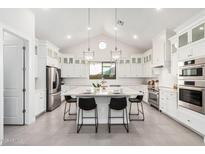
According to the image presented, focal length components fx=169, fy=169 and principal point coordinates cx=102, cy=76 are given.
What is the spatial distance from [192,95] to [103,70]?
629 centimetres

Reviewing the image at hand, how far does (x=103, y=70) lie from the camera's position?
31.7 ft

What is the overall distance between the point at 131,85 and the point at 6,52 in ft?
20.7

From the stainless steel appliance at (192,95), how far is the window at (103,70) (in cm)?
554

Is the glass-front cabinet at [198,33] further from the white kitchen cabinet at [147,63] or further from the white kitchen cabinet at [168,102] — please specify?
the white kitchen cabinet at [147,63]

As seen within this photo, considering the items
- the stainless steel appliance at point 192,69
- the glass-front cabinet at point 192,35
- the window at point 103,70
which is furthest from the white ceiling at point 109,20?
the window at point 103,70

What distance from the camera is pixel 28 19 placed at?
4512 mm

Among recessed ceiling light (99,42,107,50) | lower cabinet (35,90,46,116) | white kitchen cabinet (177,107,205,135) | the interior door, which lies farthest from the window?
white kitchen cabinet (177,107,205,135)

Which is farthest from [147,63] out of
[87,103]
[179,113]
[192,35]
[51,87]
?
[87,103]

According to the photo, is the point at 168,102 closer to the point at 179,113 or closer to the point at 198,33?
the point at 179,113

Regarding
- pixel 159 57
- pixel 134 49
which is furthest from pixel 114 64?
pixel 159 57

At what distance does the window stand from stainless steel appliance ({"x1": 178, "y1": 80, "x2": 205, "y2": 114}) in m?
5.54

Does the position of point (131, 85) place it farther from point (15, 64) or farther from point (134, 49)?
point (15, 64)

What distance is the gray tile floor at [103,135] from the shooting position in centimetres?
329

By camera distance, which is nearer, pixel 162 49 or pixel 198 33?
pixel 198 33
